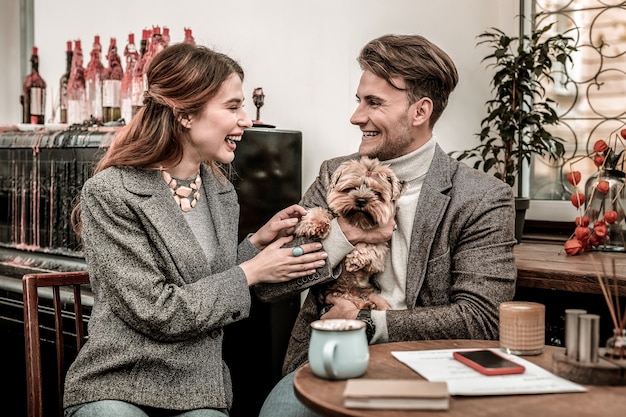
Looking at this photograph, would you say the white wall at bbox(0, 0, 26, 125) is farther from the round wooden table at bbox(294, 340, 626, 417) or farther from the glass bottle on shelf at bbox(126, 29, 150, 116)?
the round wooden table at bbox(294, 340, 626, 417)

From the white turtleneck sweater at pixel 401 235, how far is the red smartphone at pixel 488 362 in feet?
2.07

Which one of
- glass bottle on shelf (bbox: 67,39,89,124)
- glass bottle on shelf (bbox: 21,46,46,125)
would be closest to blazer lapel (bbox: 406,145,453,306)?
glass bottle on shelf (bbox: 67,39,89,124)

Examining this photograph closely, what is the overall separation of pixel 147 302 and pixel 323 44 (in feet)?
4.48

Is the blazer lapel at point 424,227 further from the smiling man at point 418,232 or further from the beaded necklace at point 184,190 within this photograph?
the beaded necklace at point 184,190

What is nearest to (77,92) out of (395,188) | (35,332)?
(35,332)

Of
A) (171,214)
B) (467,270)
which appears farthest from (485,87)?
(171,214)

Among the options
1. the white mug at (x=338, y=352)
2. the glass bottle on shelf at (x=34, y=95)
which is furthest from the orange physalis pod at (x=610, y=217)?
the glass bottle on shelf at (x=34, y=95)

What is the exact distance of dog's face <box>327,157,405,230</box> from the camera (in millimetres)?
2070

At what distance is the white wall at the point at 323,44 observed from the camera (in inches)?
108

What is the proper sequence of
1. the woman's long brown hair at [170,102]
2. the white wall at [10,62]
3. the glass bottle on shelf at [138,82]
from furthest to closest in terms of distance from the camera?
the white wall at [10,62]
the glass bottle on shelf at [138,82]
the woman's long brown hair at [170,102]

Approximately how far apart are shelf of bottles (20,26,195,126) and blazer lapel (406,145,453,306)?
4.75ft

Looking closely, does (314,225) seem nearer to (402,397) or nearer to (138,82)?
(402,397)

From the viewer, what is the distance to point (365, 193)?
206cm

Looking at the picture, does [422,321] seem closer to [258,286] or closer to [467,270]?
[467,270]
